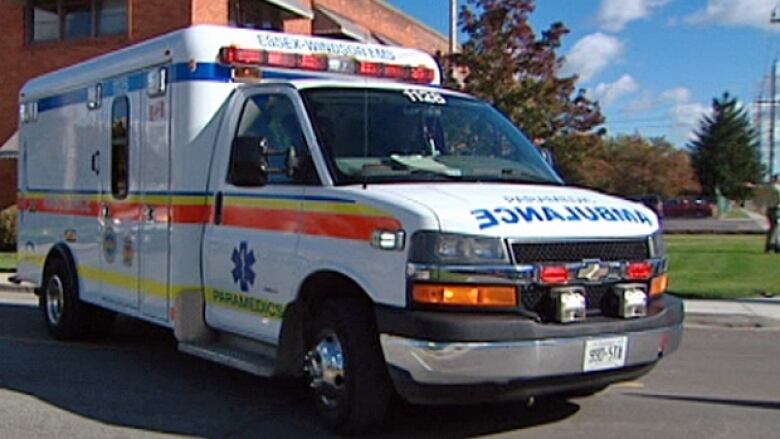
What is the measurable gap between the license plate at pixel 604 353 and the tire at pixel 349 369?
3.79ft

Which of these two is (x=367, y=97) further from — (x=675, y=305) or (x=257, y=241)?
(x=675, y=305)

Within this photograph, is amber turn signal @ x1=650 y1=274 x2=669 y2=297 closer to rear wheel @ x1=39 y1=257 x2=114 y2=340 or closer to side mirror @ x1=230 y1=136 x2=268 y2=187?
side mirror @ x1=230 y1=136 x2=268 y2=187

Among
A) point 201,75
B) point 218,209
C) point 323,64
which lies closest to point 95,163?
point 201,75

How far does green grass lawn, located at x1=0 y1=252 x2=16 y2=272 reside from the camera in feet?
56.9

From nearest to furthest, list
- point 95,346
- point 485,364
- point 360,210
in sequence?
1. point 485,364
2. point 360,210
3. point 95,346

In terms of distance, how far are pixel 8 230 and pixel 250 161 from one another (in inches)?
708

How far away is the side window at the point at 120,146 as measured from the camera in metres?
8.11

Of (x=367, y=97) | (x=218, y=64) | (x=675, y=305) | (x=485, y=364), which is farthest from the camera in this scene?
(x=218, y=64)

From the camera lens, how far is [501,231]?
5.17m

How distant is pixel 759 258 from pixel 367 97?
1502cm

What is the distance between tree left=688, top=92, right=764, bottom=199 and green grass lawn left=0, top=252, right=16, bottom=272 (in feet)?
232

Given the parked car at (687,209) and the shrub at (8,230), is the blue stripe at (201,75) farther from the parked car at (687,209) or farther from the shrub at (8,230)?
the parked car at (687,209)

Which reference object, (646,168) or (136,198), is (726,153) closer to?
(646,168)

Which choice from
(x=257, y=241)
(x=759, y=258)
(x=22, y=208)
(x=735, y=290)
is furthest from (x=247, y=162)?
(x=759, y=258)
